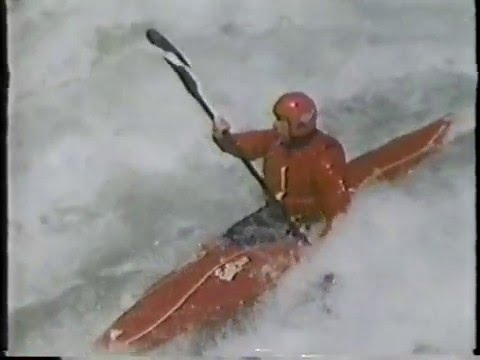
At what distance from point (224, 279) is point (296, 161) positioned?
15cm

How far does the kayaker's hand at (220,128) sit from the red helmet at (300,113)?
0.21 feet

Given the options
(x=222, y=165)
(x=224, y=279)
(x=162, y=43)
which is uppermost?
(x=162, y=43)

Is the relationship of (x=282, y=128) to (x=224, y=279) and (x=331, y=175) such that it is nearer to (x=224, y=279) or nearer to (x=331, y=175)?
(x=331, y=175)

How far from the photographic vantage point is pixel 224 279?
2.80 feet

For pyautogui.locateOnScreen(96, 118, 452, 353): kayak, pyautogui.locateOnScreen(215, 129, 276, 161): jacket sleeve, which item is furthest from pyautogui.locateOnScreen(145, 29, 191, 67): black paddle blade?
pyautogui.locateOnScreen(96, 118, 452, 353): kayak

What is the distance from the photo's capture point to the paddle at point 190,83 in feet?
2.81

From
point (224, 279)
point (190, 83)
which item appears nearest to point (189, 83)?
point (190, 83)

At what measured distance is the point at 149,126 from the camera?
86cm

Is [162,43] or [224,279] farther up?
[162,43]

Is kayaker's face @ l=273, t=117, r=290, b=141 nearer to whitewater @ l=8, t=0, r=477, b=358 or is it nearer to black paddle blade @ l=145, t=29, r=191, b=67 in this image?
whitewater @ l=8, t=0, r=477, b=358

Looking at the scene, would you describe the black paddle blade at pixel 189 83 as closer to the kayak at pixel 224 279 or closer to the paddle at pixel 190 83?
the paddle at pixel 190 83

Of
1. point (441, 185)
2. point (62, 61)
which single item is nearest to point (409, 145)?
point (441, 185)

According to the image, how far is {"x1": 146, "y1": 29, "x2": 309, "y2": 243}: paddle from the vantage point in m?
0.86

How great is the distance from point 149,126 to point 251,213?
5.9 inches
